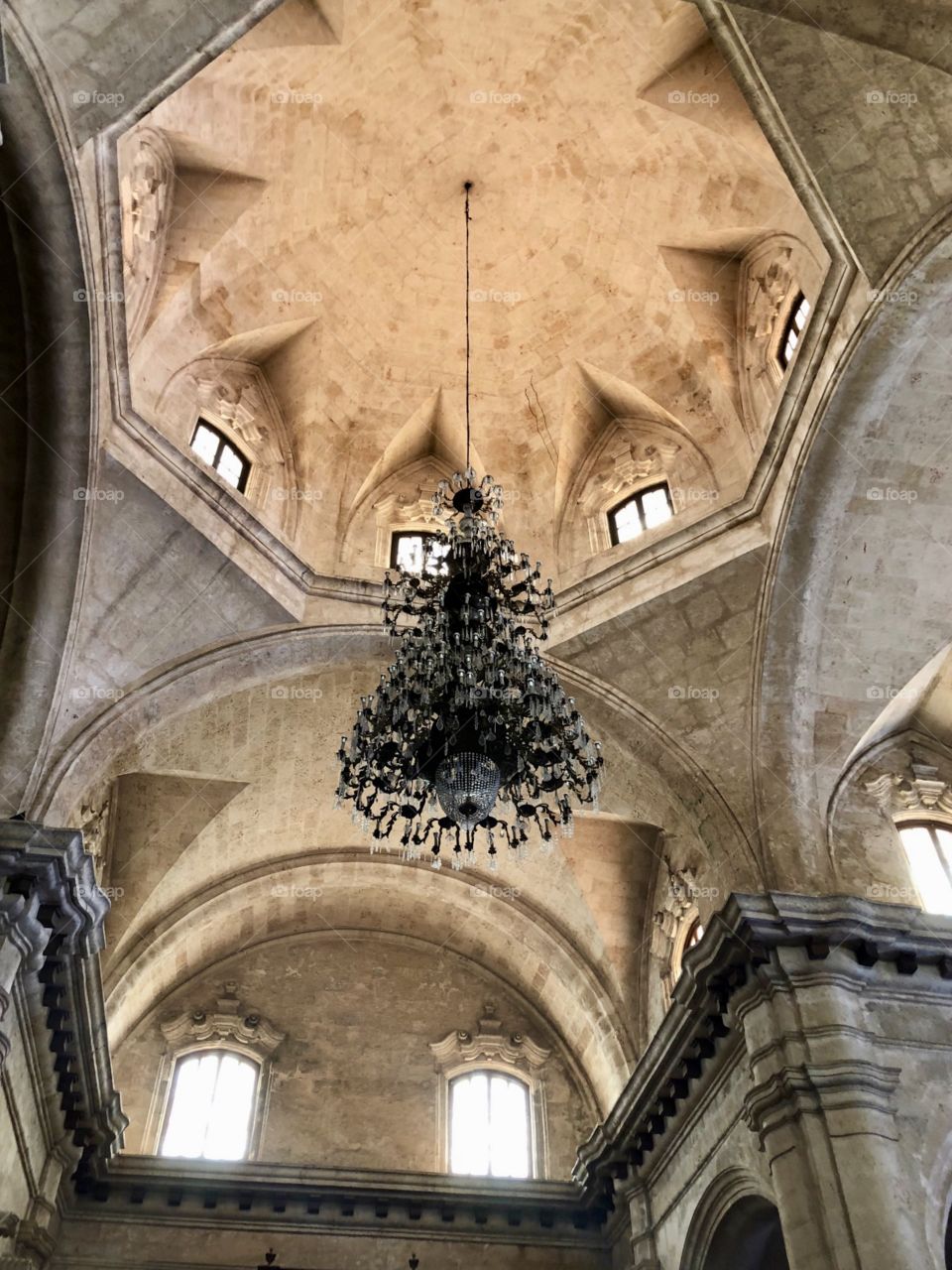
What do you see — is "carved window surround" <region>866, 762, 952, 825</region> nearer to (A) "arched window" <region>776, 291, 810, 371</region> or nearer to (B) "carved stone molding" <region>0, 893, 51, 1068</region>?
(A) "arched window" <region>776, 291, 810, 371</region>

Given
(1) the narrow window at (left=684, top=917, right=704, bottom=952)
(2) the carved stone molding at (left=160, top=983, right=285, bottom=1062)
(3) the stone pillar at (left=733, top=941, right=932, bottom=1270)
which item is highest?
(2) the carved stone molding at (left=160, top=983, right=285, bottom=1062)

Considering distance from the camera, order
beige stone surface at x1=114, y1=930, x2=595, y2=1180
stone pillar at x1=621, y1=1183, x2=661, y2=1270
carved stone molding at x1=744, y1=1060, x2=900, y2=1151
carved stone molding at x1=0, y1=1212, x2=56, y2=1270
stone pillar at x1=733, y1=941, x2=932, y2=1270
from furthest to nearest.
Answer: beige stone surface at x1=114, y1=930, x2=595, y2=1180 < stone pillar at x1=621, y1=1183, x2=661, y2=1270 < carved stone molding at x1=0, y1=1212, x2=56, y2=1270 < carved stone molding at x1=744, y1=1060, x2=900, y2=1151 < stone pillar at x1=733, y1=941, x2=932, y2=1270

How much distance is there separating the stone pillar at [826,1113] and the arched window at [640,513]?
5.07 metres

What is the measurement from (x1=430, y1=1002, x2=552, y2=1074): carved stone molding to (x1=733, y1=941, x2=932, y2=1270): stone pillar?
530cm

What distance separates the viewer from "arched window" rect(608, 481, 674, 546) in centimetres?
1239

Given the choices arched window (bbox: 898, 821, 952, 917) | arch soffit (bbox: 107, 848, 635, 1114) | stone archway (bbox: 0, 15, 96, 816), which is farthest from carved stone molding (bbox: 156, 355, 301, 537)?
arched window (bbox: 898, 821, 952, 917)

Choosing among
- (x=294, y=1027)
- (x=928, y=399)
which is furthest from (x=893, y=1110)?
(x=294, y=1027)

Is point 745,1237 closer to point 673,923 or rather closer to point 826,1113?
point 826,1113


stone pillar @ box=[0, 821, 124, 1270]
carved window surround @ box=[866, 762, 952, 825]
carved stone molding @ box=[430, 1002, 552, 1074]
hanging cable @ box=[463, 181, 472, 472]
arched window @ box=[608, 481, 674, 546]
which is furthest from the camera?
carved stone molding @ box=[430, 1002, 552, 1074]

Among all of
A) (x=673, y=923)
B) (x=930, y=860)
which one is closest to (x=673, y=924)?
(x=673, y=923)

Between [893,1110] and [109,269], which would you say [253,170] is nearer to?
[109,269]

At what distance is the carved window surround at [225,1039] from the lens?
13102mm

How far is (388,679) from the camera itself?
8031 millimetres

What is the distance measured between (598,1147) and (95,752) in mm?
6546
